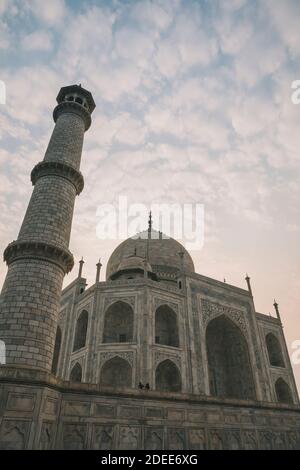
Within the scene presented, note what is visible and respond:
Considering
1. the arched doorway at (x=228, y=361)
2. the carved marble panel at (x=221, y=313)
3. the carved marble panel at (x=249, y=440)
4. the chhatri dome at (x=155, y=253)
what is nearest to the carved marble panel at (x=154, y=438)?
the carved marble panel at (x=249, y=440)

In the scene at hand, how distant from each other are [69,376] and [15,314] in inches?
448

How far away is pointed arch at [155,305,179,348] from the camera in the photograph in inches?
759

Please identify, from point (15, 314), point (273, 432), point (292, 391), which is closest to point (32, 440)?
point (15, 314)

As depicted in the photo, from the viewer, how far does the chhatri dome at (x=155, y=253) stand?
86.8 ft

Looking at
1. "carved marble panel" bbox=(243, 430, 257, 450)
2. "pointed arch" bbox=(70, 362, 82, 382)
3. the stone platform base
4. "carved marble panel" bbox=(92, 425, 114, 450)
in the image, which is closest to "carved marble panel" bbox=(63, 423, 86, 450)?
the stone platform base

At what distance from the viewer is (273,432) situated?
37.8 ft

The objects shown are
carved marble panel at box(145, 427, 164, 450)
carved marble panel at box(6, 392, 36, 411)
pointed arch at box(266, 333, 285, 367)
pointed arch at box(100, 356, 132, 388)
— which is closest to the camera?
carved marble panel at box(6, 392, 36, 411)

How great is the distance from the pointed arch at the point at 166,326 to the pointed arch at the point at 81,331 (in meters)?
4.37

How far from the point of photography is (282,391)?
22.6 meters

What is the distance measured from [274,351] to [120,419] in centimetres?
1885

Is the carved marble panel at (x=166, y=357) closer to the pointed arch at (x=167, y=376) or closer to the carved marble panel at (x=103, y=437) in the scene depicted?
the pointed arch at (x=167, y=376)

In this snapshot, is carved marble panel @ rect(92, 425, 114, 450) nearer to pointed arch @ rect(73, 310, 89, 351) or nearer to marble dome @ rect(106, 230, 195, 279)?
pointed arch @ rect(73, 310, 89, 351)

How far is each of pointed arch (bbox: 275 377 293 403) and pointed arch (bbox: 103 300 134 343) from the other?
1118 cm
